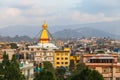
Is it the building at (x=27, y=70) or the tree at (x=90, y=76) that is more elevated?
the tree at (x=90, y=76)

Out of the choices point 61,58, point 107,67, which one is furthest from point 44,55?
point 107,67

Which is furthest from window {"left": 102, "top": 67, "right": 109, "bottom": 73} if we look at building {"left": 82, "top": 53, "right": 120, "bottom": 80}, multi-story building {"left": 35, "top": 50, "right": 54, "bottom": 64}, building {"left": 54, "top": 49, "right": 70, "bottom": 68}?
multi-story building {"left": 35, "top": 50, "right": 54, "bottom": 64}

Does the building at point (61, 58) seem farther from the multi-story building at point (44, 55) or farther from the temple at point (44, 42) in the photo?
the temple at point (44, 42)

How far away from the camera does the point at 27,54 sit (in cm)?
6869

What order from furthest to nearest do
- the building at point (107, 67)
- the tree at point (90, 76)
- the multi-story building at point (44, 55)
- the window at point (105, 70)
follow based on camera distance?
1. the multi-story building at point (44, 55)
2. the window at point (105, 70)
3. the building at point (107, 67)
4. the tree at point (90, 76)

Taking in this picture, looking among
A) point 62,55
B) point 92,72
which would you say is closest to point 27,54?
point 62,55

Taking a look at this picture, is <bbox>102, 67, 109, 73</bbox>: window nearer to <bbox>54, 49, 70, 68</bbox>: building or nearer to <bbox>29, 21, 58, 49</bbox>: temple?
<bbox>54, 49, 70, 68</bbox>: building

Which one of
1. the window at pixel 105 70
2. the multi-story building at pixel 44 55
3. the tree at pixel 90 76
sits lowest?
the window at pixel 105 70

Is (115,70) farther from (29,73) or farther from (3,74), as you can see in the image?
(3,74)

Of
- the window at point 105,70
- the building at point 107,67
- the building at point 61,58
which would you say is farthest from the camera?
the building at point 61,58

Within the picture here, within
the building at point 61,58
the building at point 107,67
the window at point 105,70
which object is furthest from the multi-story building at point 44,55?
the window at point 105,70

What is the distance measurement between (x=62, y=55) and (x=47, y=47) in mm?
5184

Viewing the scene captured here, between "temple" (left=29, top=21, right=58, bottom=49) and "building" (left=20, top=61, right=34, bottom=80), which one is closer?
"building" (left=20, top=61, right=34, bottom=80)

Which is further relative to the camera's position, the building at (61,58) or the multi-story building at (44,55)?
the multi-story building at (44,55)
